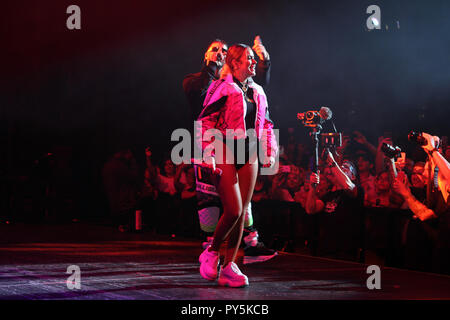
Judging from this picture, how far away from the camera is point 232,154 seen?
12.7ft

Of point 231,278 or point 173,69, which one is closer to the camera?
point 231,278

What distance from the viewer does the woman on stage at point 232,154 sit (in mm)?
3811

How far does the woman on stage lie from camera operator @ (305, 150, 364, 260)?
1.81 m

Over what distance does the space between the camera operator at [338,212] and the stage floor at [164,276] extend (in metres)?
0.30

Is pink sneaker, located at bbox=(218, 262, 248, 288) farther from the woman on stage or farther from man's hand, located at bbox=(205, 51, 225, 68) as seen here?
man's hand, located at bbox=(205, 51, 225, 68)

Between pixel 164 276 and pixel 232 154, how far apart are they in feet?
3.83

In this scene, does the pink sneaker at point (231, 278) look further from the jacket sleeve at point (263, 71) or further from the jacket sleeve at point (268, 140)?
the jacket sleeve at point (263, 71)

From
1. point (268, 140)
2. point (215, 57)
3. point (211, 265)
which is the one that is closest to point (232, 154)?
point (268, 140)

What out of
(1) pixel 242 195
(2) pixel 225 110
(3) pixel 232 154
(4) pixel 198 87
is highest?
(4) pixel 198 87

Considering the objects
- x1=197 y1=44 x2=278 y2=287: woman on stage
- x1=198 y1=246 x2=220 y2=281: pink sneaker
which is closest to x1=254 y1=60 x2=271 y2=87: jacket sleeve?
x1=197 y1=44 x2=278 y2=287: woman on stage

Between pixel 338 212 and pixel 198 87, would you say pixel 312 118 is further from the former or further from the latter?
pixel 198 87

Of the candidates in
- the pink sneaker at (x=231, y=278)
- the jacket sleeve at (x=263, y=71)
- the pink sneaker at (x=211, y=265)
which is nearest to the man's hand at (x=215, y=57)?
the jacket sleeve at (x=263, y=71)
